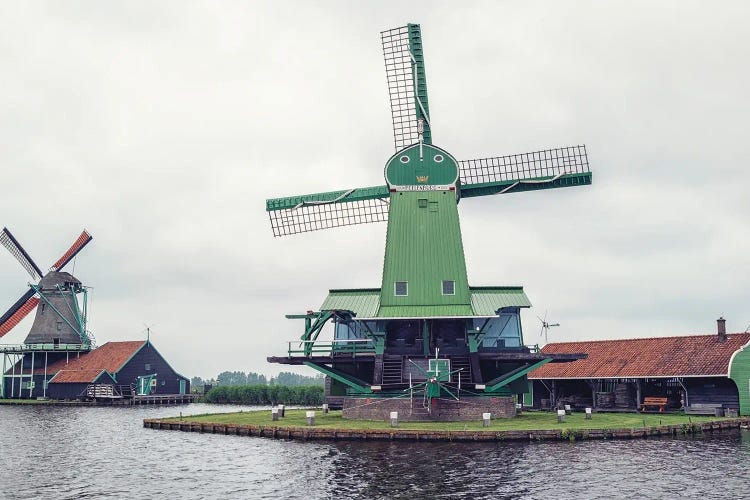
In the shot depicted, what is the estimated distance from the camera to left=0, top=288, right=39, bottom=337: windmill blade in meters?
90.3

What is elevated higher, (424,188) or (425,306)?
(424,188)

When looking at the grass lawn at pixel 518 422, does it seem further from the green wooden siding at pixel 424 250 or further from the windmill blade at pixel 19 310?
the windmill blade at pixel 19 310

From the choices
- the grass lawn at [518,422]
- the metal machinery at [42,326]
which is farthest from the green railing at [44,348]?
the grass lawn at [518,422]

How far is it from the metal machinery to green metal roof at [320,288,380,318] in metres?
54.6

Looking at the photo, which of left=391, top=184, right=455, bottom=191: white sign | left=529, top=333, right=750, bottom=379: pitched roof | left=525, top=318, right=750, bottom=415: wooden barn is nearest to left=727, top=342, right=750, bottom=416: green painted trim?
left=525, top=318, right=750, bottom=415: wooden barn

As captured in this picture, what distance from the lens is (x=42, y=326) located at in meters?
90.2

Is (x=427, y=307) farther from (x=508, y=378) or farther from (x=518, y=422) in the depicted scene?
(x=518, y=422)

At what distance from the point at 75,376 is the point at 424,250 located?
56738mm

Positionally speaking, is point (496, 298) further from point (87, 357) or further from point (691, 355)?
point (87, 357)

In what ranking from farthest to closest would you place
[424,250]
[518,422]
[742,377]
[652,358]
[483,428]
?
[652,358] < [424,250] < [742,377] < [518,422] < [483,428]

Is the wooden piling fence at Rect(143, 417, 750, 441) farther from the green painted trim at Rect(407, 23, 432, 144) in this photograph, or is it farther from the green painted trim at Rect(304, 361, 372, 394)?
the green painted trim at Rect(407, 23, 432, 144)

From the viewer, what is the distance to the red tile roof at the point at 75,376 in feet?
276

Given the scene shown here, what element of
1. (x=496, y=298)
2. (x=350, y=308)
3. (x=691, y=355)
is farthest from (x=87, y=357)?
(x=691, y=355)

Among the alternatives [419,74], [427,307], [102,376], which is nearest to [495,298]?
[427,307]
